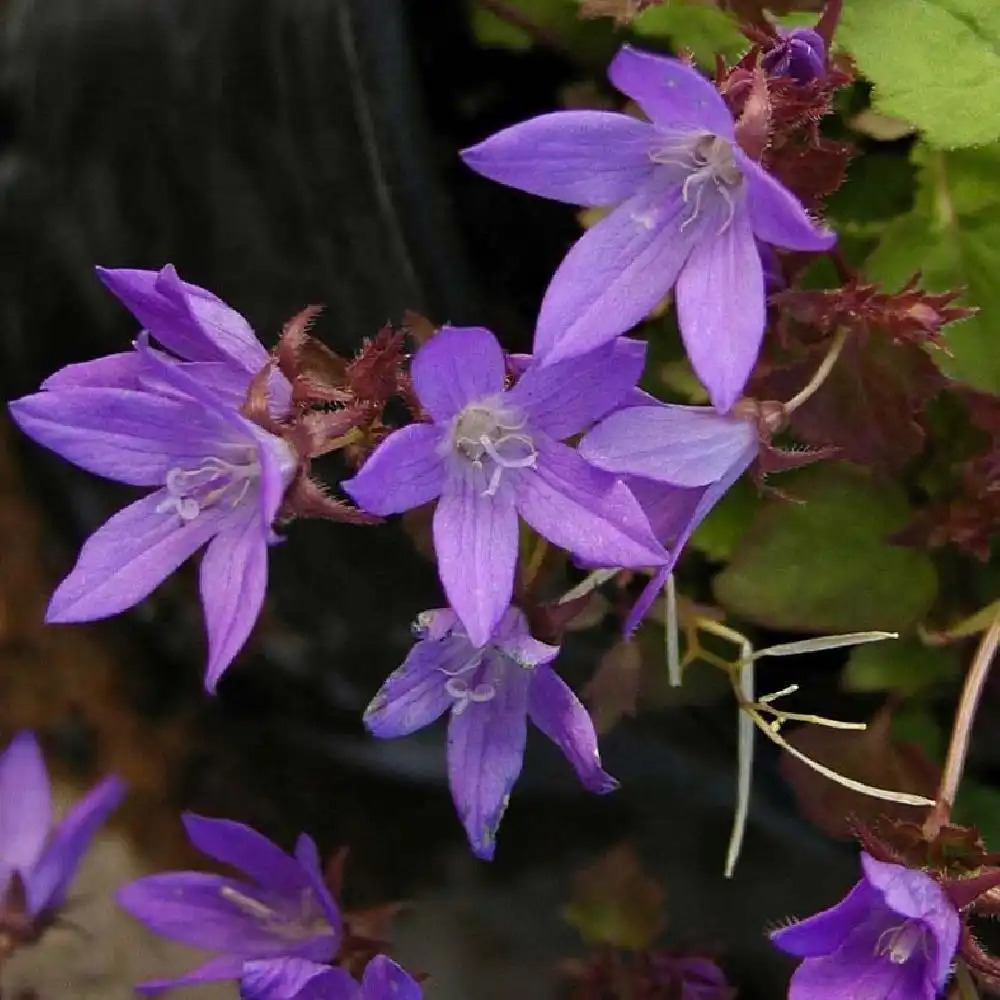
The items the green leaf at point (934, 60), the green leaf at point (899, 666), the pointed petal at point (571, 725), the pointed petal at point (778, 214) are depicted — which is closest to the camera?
the pointed petal at point (778, 214)

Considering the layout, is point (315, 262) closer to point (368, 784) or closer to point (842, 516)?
point (842, 516)

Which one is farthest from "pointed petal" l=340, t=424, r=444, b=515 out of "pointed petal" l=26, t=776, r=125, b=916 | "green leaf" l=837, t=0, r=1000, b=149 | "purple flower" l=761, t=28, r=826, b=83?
"pointed petal" l=26, t=776, r=125, b=916

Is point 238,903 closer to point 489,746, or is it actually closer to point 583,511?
point 489,746

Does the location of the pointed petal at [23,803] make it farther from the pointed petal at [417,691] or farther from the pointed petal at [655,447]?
the pointed petal at [655,447]

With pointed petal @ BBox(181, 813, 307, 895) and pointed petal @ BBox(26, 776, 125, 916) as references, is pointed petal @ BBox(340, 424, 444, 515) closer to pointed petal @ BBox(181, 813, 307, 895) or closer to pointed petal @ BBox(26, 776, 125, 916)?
pointed petal @ BBox(181, 813, 307, 895)

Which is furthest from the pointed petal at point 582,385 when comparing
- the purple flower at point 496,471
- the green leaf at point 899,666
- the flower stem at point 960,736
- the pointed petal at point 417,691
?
the green leaf at point 899,666

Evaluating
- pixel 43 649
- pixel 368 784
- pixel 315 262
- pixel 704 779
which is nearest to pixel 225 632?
pixel 315 262
